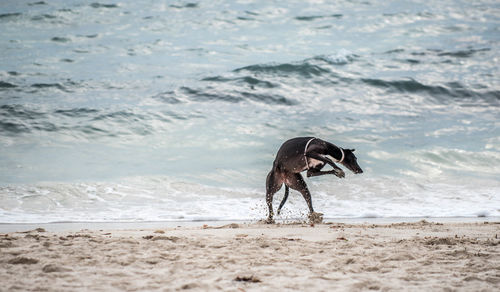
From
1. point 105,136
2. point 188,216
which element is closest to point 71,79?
point 105,136

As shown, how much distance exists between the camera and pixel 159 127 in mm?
13242

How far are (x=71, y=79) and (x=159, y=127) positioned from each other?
485cm

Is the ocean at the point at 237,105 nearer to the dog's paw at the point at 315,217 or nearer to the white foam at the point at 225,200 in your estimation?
the white foam at the point at 225,200

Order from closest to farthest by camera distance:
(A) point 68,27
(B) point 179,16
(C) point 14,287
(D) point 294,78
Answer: (C) point 14,287 < (D) point 294,78 < (A) point 68,27 < (B) point 179,16

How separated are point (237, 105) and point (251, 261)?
1103 centimetres

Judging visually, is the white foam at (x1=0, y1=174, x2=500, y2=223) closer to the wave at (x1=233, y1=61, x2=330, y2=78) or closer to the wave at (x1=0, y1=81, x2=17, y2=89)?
the wave at (x1=0, y1=81, x2=17, y2=89)

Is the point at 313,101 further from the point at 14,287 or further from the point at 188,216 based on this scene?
the point at 14,287

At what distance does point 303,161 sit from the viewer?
22.0 ft

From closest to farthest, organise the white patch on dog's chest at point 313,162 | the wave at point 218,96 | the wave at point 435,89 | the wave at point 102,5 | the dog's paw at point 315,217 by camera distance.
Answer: the white patch on dog's chest at point 313,162 < the dog's paw at point 315,217 < the wave at point 218,96 < the wave at point 435,89 < the wave at point 102,5

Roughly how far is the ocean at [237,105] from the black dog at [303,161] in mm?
685

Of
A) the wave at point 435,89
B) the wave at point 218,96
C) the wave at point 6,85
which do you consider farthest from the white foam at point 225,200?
the wave at point 6,85

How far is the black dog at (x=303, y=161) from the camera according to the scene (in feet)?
21.9

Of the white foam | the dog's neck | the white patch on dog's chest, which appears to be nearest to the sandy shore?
the white patch on dog's chest

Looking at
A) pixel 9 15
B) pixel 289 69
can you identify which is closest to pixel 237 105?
pixel 289 69
